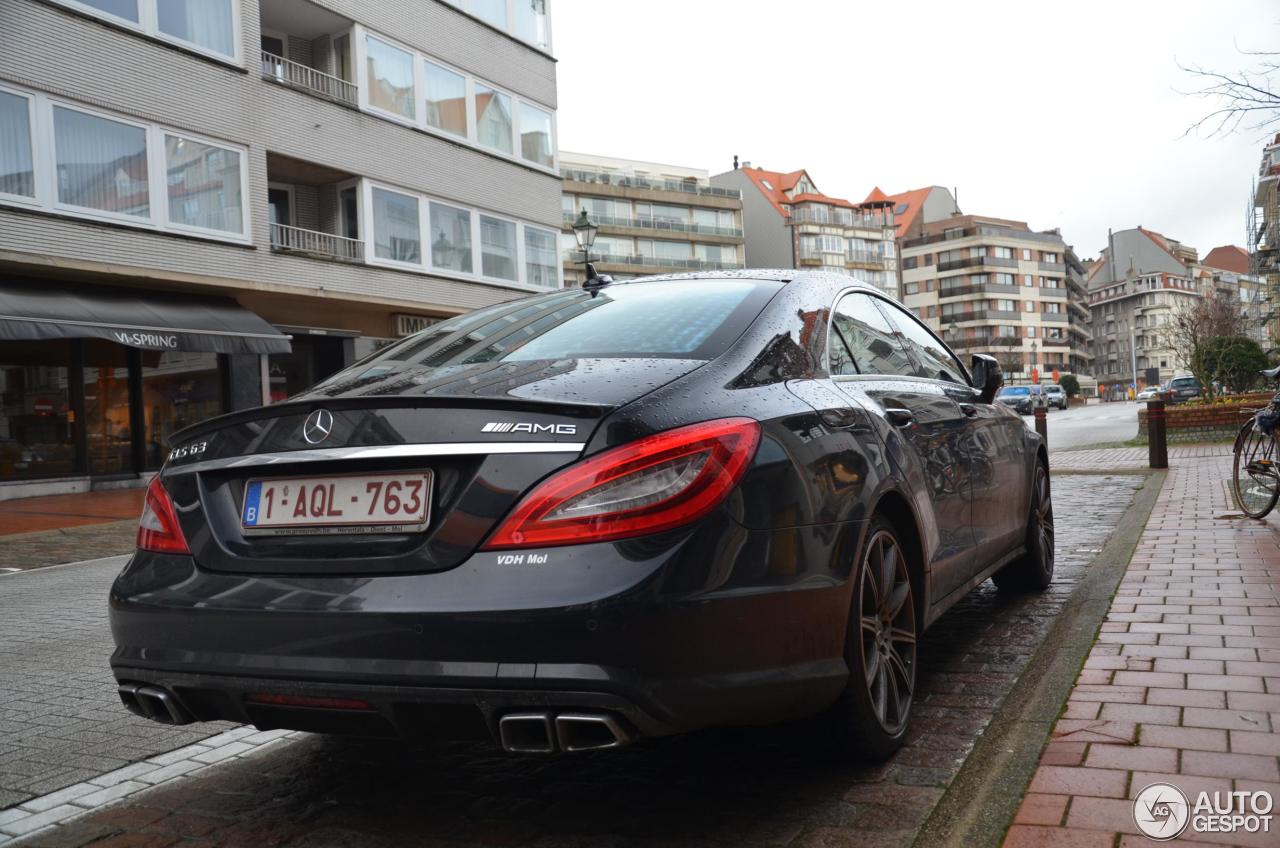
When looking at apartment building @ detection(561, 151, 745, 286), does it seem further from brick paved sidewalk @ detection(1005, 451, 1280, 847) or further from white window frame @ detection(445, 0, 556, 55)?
brick paved sidewalk @ detection(1005, 451, 1280, 847)

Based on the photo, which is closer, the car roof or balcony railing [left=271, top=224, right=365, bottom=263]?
the car roof

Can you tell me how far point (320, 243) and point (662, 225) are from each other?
7210cm

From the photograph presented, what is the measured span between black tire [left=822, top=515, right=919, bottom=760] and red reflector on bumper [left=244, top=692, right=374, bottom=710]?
50.1 inches

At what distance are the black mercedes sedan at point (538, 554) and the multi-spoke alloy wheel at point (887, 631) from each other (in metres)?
0.01

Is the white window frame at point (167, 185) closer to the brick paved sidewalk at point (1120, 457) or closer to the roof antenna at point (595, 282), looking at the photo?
the brick paved sidewalk at point (1120, 457)

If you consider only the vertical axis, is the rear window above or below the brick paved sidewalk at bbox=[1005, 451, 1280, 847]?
above

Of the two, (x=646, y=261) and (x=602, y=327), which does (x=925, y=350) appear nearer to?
(x=602, y=327)

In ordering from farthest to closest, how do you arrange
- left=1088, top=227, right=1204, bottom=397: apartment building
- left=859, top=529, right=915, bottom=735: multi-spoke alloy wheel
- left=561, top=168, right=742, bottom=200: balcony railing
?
left=1088, top=227, right=1204, bottom=397: apartment building → left=561, top=168, right=742, bottom=200: balcony railing → left=859, top=529, right=915, bottom=735: multi-spoke alloy wheel

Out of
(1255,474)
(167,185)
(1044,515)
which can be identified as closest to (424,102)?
(167,185)

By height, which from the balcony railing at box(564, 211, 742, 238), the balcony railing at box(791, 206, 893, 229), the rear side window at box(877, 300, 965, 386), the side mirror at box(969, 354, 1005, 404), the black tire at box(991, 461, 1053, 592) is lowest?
the black tire at box(991, 461, 1053, 592)

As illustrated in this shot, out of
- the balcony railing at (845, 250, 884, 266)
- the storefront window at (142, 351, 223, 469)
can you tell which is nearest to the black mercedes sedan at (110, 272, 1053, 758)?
the storefront window at (142, 351, 223, 469)

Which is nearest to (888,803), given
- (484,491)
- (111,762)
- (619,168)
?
(484,491)

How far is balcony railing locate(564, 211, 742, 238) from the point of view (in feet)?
297

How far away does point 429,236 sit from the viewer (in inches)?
976
